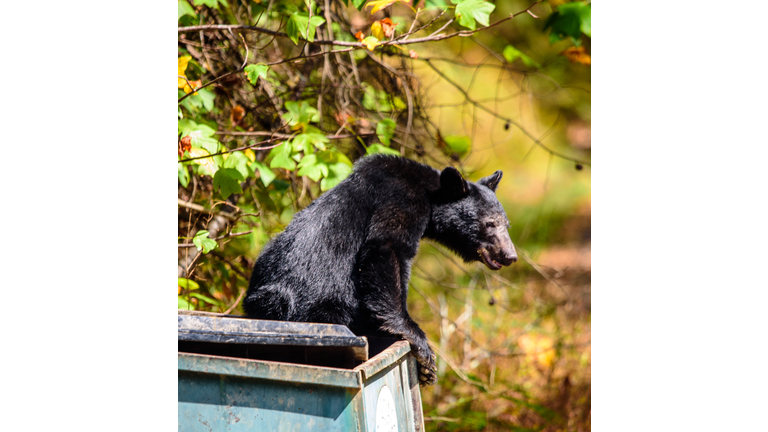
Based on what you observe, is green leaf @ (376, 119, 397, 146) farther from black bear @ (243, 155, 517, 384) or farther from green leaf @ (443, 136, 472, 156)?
black bear @ (243, 155, 517, 384)

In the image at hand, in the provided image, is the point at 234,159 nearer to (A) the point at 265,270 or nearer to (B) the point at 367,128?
(A) the point at 265,270

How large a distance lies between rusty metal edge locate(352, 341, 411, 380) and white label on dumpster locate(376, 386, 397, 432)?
0.33 ft

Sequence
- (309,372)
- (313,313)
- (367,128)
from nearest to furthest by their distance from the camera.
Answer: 1. (309,372)
2. (313,313)
3. (367,128)

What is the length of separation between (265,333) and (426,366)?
738 mm

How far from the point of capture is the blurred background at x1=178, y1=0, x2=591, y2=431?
2781 mm

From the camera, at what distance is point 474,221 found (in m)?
2.42

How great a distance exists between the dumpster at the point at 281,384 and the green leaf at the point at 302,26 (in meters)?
1.28

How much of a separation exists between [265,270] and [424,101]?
6.53 ft

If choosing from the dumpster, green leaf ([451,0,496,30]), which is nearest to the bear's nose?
the dumpster

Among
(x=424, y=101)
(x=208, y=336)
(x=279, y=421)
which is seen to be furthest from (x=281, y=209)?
(x=279, y=421)

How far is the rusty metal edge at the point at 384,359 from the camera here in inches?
64.0

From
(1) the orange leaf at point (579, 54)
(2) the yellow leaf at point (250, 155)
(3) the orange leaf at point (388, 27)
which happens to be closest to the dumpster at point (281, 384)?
(2) the yellow leaf at point (250, 155)

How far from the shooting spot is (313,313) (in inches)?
86.5

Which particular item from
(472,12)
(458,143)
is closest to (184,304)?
(458,143)
